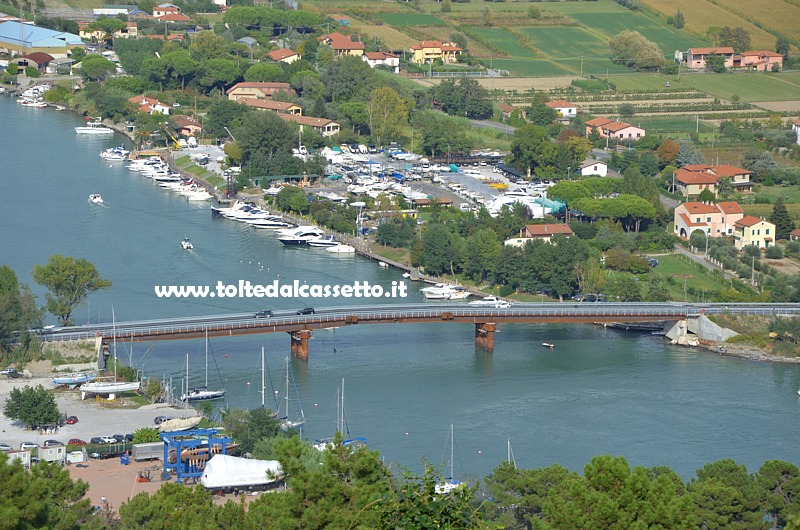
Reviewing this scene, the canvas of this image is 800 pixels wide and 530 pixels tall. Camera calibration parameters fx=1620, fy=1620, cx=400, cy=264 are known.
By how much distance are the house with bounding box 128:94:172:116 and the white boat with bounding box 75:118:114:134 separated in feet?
3.35

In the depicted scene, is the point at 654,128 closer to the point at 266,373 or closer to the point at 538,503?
the point at 266,373

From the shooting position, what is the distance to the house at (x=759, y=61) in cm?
5191

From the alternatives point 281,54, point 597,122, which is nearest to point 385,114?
point 597,122

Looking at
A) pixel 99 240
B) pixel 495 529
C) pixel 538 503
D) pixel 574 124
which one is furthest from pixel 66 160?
pixel 495 529

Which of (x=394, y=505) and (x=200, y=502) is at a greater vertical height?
(x=394, y=505)

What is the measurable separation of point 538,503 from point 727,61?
122 feet

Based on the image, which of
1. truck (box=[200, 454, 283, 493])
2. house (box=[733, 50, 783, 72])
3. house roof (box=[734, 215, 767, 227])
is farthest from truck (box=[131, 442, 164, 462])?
house (box=[733, 50, 783, 72])

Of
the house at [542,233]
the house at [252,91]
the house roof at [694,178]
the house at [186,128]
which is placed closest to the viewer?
the house at [542,233]

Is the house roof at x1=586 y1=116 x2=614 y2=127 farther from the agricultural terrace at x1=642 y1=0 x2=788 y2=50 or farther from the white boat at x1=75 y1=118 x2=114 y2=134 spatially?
the agricultural terrace at x1=642 y1=0 x2=788 y2=50

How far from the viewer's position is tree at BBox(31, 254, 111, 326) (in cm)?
2464

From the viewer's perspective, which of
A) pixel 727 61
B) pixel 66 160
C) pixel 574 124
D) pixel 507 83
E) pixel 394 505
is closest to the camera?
pixel 394 505

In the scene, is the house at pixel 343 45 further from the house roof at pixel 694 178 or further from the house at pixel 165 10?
the house roof at pixel 694 178

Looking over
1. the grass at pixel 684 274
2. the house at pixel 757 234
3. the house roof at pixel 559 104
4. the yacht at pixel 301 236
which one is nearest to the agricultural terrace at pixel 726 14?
the house roof at pixel 559 104

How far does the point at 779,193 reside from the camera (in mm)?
36156
